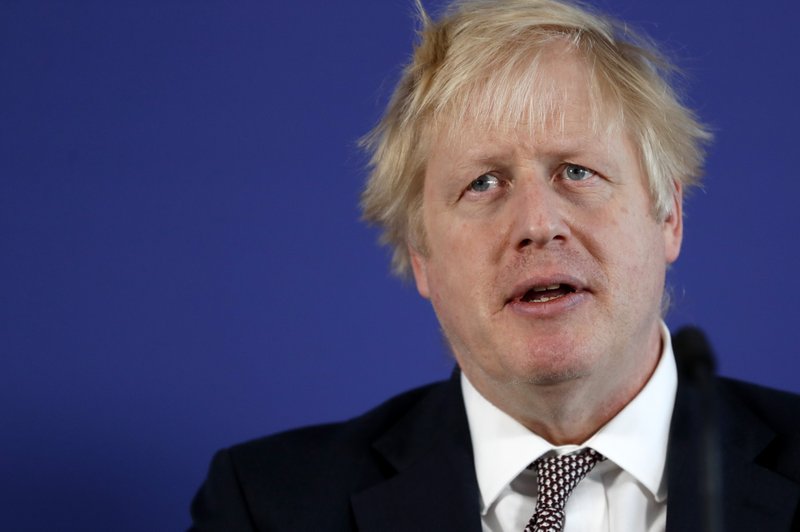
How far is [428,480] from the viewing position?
2.00 m

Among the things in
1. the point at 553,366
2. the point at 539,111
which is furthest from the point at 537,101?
the point at 553,366

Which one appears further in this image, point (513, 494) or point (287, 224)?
point (287, 224)

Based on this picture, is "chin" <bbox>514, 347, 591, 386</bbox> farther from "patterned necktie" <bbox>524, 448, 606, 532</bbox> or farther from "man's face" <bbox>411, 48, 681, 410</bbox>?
"patterned necktie" <bbox>524, 448, 606, 532</bbox>

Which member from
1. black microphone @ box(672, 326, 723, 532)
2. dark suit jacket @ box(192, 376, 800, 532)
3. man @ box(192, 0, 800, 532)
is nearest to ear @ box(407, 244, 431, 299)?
man @ box(192, 0, 800, 532)

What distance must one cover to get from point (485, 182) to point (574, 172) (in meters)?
0.14

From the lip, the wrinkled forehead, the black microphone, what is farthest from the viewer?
the wrinkled forehead

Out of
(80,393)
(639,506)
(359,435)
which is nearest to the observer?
(639,506)

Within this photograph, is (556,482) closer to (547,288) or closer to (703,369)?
(547,288)

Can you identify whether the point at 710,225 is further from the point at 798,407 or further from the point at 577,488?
the point at 577,488

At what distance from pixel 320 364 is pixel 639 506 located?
29.9 inches

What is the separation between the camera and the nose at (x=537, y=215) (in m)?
1.81

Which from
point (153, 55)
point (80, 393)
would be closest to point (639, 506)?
point (80, 393)

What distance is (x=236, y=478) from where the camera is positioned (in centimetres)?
211

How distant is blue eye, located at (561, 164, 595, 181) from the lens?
6.23 feet
